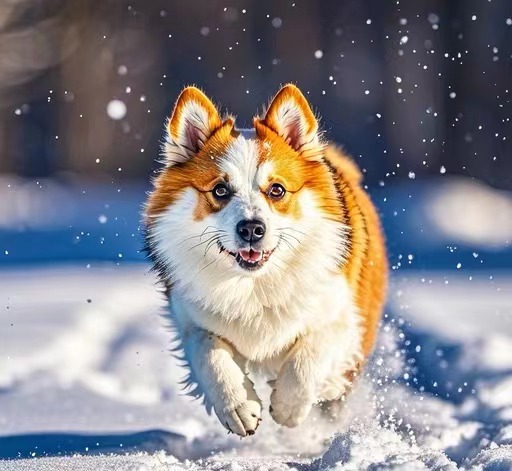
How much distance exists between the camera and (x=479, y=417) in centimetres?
182

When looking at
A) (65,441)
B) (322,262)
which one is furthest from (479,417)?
(65,441)

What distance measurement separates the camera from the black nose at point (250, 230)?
1410 millimetres

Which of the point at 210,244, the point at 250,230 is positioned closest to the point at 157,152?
the point at 210,244

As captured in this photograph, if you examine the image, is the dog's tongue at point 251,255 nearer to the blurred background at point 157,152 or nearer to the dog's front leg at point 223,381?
the dog's front leg at point 223,381

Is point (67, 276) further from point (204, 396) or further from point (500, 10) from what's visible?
point (500, 10)

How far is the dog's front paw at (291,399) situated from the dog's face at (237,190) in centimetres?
20

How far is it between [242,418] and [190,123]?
0.55m

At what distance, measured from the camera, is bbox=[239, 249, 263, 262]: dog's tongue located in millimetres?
1463

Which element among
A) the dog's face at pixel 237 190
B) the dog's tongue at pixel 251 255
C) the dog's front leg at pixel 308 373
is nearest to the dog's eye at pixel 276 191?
the dog's face at pixel 237 190

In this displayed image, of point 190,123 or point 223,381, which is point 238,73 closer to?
point 190,123

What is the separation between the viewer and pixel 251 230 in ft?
4.63

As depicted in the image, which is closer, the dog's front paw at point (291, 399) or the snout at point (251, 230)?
the snout at point (251, 230)

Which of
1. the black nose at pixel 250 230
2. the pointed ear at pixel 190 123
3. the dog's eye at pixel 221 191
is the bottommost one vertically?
the black nose at pixel 250 230

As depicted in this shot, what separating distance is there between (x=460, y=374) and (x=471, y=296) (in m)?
0.18
